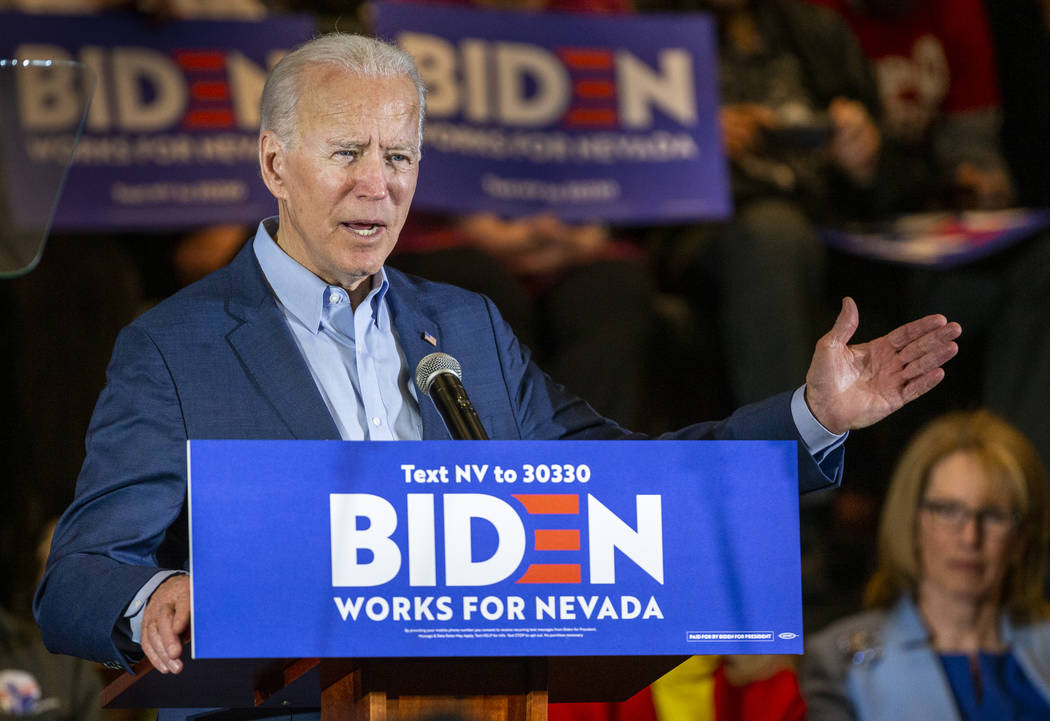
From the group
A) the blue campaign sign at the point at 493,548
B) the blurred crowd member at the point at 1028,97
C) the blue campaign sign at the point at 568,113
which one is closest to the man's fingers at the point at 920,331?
the blue campaign sign at the point at 493,548

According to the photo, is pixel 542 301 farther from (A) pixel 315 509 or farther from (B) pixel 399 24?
(A) pixel 315 509

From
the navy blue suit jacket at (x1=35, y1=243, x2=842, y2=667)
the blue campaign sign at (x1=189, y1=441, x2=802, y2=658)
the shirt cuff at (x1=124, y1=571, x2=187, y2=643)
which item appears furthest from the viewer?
the navy blue suit jacket at (x1=35, y1=243, x2=842, y2=667)

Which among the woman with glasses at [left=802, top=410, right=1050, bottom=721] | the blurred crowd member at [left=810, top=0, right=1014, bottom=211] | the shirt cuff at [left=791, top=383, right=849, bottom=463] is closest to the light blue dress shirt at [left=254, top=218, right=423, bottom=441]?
the shirt cuff at [left=791, top=383, right=849, bottom=463]

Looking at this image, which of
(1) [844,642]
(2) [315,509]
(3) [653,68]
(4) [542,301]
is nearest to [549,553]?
(2) [315,509]

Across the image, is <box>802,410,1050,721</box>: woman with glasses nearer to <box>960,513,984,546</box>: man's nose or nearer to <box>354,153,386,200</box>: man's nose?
<box>960,513,984,546</box>: man's nose

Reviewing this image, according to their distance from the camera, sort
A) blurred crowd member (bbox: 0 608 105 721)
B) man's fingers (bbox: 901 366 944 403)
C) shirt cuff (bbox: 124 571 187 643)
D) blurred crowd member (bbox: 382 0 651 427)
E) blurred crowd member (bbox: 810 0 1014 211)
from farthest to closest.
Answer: blurred crowd member (bbox: 810 0 1014 211) < blurred crowd member (bbox: 382 0 651 427) < blurred crowd member (bbox: 0 608 105 721) < man's fingers (bbox: 901 366 944 403) < shirt cuff (bbox: 124 571 187 643)

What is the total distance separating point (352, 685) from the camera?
1563 millimetres

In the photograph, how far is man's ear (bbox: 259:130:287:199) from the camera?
200 centimetres

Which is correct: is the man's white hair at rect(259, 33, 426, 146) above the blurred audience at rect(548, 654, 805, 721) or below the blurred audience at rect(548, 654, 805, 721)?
above

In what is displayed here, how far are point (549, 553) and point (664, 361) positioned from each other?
8.35 ft

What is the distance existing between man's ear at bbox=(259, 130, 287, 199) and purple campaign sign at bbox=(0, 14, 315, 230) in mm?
1927

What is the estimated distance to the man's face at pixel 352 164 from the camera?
1.91 meters

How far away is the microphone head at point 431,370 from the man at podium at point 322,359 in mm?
116

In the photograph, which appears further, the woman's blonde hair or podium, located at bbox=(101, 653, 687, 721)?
the woman's blonde hair
